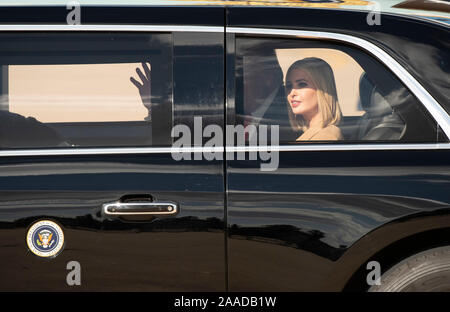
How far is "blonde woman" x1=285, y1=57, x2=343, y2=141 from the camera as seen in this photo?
2744 millimetres

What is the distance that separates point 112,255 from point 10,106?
81 centimetres

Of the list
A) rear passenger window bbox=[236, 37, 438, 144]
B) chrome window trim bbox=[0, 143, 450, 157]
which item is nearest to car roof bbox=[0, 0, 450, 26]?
rear passenger window bbox=[236, 37, 438, 144]

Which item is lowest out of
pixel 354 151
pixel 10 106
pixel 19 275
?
pixel 19 275

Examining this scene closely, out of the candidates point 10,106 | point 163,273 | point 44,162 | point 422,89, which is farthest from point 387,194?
point 10,106

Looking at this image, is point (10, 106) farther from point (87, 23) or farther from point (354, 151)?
point (354, 151)

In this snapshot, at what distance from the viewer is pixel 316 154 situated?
265 centimetres

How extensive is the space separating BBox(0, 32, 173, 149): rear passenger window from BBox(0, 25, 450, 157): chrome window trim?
0.11 feet

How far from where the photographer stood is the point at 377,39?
2.73 metres

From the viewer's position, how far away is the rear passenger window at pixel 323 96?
8.86ft

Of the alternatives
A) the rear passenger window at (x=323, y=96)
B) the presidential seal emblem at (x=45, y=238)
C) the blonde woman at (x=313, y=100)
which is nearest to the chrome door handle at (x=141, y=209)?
the presidential seal emblem at (x=45, y=238)

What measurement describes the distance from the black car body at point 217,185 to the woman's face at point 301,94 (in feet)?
0.55

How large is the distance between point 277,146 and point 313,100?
287 millimetres

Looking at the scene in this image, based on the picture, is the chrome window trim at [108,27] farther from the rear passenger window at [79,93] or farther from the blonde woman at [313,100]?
the blonde woman at [313,100]

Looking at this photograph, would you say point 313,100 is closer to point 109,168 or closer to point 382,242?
point 382,242
